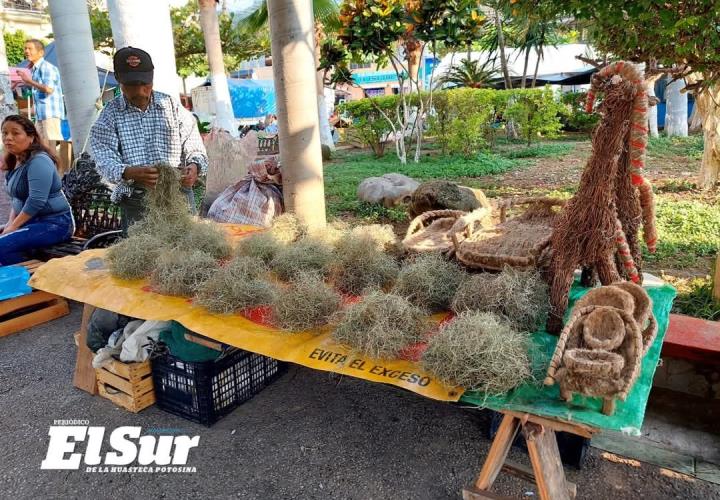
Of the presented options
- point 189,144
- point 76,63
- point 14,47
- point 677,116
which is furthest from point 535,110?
point 14,47

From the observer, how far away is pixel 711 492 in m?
2.37

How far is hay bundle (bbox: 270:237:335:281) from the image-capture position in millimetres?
2953

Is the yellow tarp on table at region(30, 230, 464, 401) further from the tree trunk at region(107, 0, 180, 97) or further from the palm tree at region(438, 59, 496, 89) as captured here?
the palm tree at region(438, 59, 496, 89)

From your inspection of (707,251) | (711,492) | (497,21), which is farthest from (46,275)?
(497,21)

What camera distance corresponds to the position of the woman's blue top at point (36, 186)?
4.53 meters

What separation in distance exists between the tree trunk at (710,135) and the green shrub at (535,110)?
5.91 metres

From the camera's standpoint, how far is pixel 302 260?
2.99m

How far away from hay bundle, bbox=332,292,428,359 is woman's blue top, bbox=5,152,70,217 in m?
3.65

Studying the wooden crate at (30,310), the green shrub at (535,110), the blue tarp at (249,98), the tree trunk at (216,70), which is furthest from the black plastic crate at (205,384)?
the blue tarp at (249,98)

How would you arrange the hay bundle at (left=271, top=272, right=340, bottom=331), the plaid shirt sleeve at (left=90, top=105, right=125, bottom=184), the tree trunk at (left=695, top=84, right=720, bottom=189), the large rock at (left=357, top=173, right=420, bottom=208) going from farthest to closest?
1. the large rock at (left=357, top=173, right=420, bottom=208)
2. the tree trunk at (left=695, top=84, right=720, bottom=189)
3. the plaid shirt sleeve at (left=90, top=105, right=125, bottom=184)
4. the hay bundle at (left=271, top=272, right=340, bottom=331)

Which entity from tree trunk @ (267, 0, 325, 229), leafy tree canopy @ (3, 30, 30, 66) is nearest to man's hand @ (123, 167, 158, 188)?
tree trunk @ (267, 0, 325, 229)

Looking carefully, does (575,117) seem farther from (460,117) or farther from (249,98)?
(249,98)

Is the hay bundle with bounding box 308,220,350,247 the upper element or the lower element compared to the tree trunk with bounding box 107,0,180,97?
lower

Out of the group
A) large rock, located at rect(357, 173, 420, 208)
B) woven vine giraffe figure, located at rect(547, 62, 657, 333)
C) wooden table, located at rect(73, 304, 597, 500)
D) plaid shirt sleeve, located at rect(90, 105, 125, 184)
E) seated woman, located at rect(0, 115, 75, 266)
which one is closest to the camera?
wooden table, located at rect(73, 304, 597, 500)
